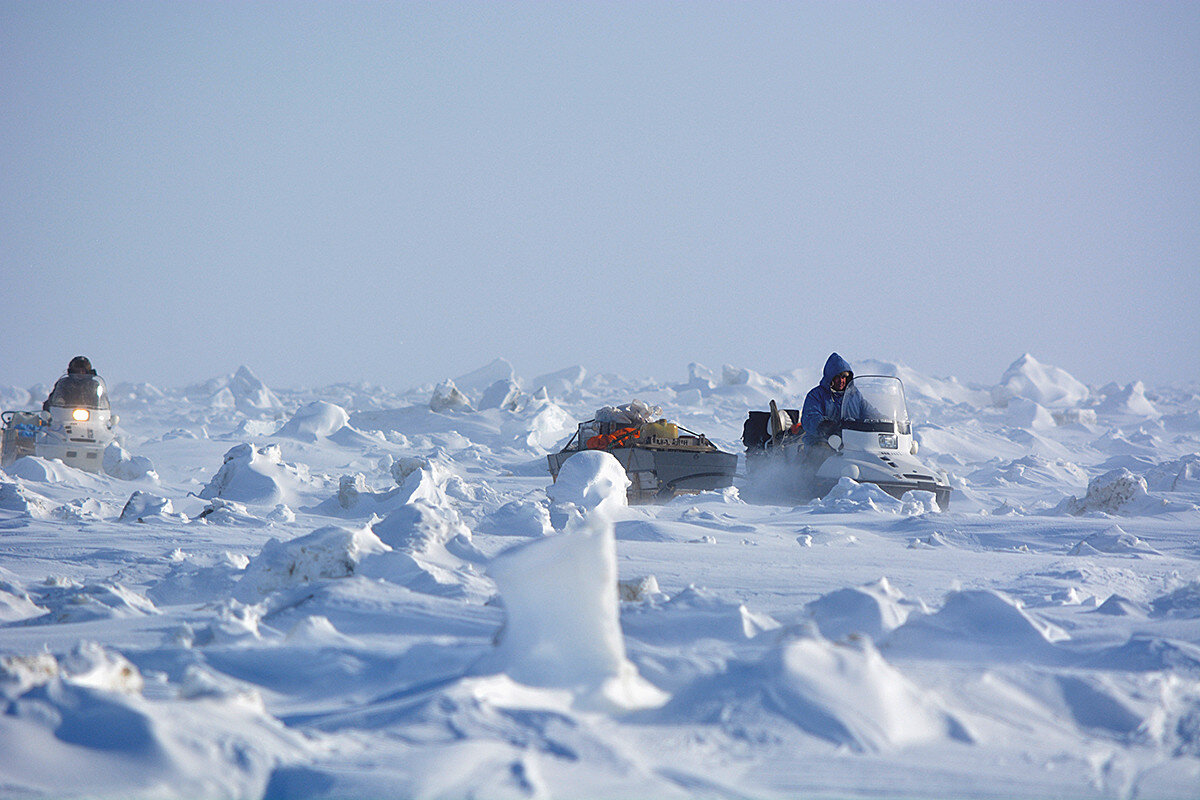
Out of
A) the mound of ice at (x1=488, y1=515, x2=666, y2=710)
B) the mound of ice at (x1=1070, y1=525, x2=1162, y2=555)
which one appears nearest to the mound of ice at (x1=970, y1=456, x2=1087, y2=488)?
the mound of ice at (x1=1070, y1=525, x2=1162, y2=555)

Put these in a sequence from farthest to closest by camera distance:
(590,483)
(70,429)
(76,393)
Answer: (76,393)
(70,429)
(590,483)

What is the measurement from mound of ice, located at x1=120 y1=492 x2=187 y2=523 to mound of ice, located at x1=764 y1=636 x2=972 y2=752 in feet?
19.0

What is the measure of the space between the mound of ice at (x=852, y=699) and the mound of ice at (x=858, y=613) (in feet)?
2.76

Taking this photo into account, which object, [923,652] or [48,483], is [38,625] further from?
[48,483]

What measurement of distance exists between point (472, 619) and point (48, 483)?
8446 millimetres

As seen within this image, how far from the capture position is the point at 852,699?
2646 millimetres

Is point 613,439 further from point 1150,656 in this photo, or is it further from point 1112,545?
point 1150,656

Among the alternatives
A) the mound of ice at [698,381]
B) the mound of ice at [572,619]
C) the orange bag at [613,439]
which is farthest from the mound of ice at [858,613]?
the mound of ice at [698,381]

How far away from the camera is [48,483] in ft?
34.5

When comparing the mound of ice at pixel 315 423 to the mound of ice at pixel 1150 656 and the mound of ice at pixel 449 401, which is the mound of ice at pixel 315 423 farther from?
the mound of ice at pixel 1150 656

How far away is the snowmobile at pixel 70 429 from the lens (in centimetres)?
1218

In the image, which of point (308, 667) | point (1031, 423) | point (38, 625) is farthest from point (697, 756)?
point (1031, 423)

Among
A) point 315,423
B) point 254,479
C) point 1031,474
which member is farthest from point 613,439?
point 315,423

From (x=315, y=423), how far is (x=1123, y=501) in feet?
42.7
